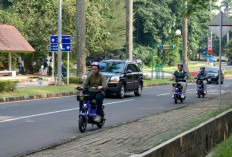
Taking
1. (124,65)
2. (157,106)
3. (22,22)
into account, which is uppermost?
(22,22)

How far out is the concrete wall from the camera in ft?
23.2

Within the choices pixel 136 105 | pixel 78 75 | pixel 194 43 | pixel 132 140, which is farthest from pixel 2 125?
pixel 194 43

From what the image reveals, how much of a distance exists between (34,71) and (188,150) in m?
47.4

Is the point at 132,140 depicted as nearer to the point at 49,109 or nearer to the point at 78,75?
the point at 49,109

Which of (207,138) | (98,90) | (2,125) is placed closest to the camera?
(207,138)

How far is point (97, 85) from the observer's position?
11703 mm

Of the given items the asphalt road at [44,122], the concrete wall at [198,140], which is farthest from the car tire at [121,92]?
the concrete wall at [198,140]

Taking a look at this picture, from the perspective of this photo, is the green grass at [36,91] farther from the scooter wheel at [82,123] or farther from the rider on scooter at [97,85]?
the scooter wheel at [82,123]

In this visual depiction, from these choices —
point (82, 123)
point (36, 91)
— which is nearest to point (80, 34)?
point (36, 91)

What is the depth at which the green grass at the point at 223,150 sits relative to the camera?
9.74 meters

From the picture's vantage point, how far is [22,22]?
5106 cm

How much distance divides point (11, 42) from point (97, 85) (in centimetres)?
3353

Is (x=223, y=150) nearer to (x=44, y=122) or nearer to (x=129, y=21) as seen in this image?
(x=44, y=122)

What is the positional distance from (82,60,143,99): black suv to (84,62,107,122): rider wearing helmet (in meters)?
10.2
